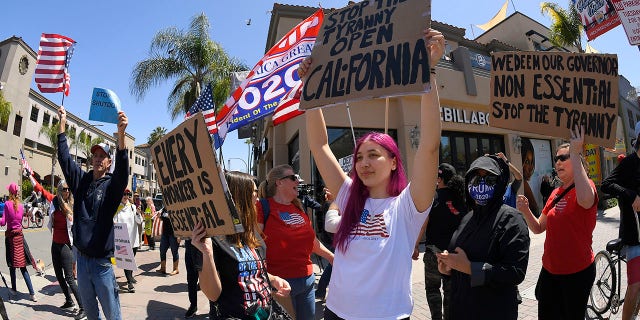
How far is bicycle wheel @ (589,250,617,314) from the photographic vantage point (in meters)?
4.61

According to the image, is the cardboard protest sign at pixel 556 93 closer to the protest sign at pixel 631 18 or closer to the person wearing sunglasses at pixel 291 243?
the protest sign at pixel 631 18

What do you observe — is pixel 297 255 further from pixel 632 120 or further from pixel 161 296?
pixel 632 120

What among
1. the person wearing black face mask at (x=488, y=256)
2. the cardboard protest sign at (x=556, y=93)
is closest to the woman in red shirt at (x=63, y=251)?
the person wearing black face mask at (x=488, y=256)

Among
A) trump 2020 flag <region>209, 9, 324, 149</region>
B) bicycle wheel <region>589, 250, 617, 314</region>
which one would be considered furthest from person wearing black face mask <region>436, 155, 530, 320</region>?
trump 2020 flag <region>209, 9, 324, 149</region>

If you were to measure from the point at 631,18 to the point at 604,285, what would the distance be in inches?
123

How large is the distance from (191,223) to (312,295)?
1685mm

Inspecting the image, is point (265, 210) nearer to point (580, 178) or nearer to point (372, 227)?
point (372, 227)

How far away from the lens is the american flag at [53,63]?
5.18 meters

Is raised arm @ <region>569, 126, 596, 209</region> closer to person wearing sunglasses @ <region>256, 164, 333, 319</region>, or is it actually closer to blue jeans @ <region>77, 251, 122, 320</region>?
person wearing sunglasses @ <region>256, 164, 333, 319</region>

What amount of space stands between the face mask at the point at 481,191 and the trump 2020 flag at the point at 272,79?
11.0 ft

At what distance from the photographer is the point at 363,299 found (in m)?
1.89

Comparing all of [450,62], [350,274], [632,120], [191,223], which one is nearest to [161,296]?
[191,223]

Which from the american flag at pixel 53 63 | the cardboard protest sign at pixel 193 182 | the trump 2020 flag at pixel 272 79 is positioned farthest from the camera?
the trump 2020 flag at pixel 272 79

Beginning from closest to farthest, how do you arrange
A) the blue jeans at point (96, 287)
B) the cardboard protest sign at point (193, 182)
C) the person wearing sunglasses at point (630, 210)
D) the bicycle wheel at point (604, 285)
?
the cardboard protest sign at point (193, 182) → the blue jeans at point (96, 287) → the person wearing sunglasses at point (630, 210) → the bicycle wheel at point (604, 285)
